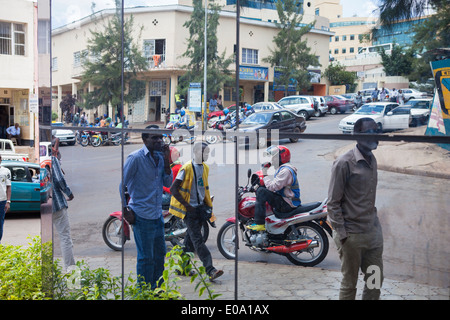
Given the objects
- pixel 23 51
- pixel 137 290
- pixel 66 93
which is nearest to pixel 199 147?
pixel 137 290

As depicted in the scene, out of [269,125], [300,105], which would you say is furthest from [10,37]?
[300,105]

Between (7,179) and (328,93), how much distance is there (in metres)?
5.95

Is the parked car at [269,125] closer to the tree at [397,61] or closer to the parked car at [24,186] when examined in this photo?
the tree at [397,61]

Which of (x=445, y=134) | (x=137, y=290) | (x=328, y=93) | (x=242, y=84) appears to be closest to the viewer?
(x=445, y=134)

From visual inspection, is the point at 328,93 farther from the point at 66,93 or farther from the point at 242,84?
the point at 66,93

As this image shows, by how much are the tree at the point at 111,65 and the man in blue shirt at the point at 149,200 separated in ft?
1.66

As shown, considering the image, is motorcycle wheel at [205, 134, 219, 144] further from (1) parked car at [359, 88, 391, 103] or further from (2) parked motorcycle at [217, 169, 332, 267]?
(1) parked car at [359, 88, 391, 103]

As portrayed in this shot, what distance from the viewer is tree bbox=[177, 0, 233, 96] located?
3223 mm

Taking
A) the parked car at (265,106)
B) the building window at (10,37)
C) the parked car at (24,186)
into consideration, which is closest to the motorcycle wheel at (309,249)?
the parked car at (265,106)

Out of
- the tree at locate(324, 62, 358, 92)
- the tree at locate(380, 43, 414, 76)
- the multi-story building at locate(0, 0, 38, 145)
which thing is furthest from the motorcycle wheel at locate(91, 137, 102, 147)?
the multi-story building at locate(0, 0, 38, 145)

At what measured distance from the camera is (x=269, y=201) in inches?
113

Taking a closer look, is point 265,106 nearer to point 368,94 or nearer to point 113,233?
point 368,94

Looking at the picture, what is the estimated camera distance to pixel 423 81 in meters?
2.39

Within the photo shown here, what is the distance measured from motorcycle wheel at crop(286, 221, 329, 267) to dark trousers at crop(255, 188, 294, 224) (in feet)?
0.47
